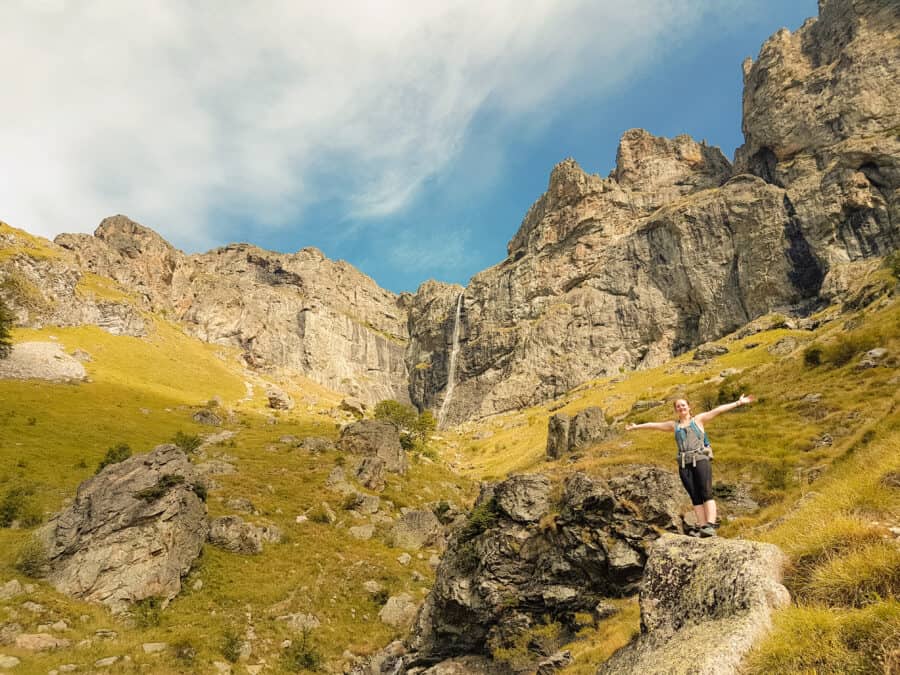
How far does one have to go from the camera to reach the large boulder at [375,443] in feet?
155

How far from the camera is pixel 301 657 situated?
22281 millimetres

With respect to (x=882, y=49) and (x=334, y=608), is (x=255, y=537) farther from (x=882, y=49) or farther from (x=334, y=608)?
(x=882, y=49)

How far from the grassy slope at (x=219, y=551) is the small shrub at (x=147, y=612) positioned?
0.42 m

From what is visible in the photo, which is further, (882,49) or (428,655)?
(882,49)

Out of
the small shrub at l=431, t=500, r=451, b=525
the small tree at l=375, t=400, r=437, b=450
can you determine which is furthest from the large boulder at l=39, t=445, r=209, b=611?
the small tree at l=375, t=400, r=437, b=450

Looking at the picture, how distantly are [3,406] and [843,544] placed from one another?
62.5m

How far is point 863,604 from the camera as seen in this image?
581 cm

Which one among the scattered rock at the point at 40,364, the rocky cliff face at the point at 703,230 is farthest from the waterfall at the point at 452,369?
the scattered rock at the point at 40,364

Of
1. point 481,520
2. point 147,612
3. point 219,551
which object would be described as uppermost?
point 219,551

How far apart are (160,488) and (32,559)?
596 centimetres

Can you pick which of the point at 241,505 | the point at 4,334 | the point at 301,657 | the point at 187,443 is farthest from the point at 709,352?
the point at 4,334

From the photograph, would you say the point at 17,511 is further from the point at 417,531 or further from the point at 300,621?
the point at 417,531

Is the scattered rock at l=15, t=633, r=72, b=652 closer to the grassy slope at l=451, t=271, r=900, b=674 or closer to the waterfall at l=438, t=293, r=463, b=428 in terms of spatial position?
the grassy slope at l=451, t=271, r=900, b=674

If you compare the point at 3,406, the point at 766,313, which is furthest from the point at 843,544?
the point at 766,313
